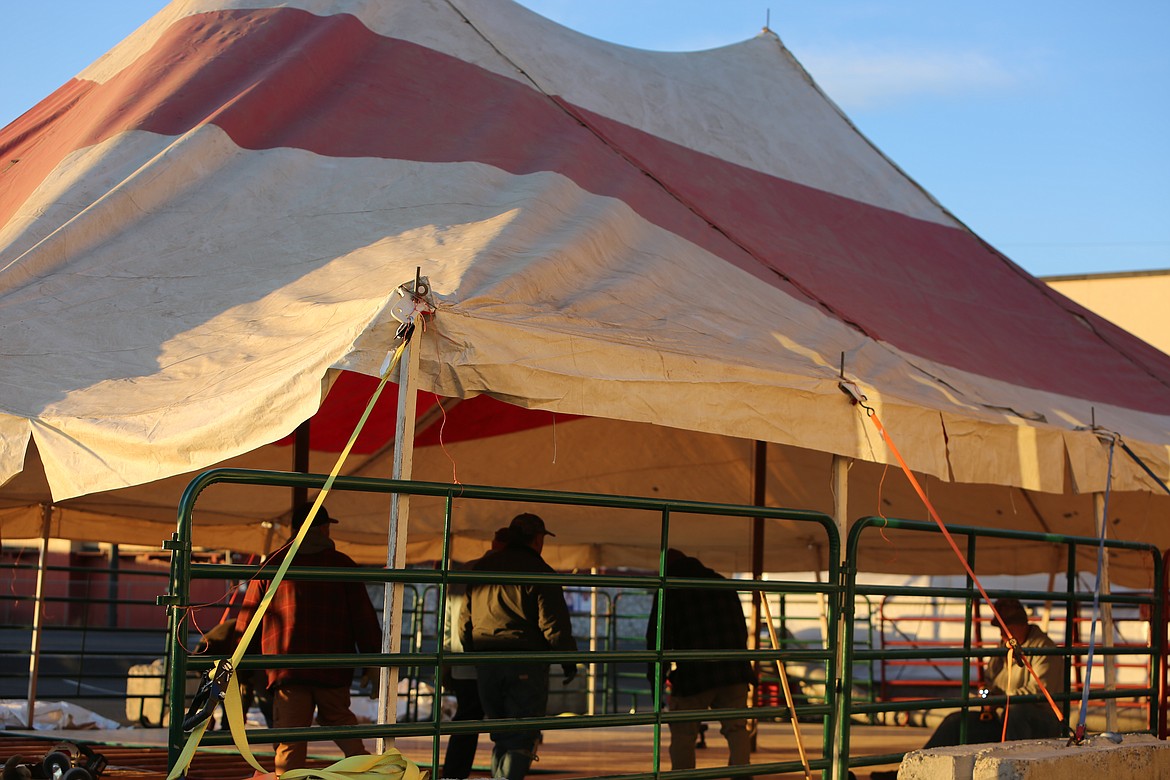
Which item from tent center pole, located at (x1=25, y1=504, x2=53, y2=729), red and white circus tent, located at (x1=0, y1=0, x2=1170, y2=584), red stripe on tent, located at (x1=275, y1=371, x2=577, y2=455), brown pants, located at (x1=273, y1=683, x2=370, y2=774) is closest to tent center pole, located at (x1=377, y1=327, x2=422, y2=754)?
red and white circus tent, located at (x1=0, y1=0, x2=1170, y2=584)

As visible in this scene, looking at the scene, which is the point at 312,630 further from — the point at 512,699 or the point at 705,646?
the point at 705,646

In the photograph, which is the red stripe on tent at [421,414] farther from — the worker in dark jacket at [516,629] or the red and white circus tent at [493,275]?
the worker in dark jacket at [516,629]

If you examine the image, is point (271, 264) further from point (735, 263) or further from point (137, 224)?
point (735, 263)

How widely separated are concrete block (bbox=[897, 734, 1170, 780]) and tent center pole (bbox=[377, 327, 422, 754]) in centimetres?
200

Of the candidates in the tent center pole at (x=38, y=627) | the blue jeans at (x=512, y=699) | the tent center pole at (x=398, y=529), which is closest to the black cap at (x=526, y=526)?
the blue jeans at (x=512, y=699)

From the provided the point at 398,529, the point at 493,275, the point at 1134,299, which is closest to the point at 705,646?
the point at 493,275

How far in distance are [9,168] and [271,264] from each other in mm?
2274

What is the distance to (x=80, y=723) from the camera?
11070mm

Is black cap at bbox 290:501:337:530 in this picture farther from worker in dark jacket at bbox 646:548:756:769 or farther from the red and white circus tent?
worker in dark jacket at bbox 646:548:756:769

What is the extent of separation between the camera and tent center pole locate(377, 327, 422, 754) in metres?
4.47

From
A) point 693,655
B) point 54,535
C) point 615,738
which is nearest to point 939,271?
point 693,655

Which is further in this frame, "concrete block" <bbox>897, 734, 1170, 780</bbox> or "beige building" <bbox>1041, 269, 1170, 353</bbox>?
"beige building" <bbox>1041, 269, 1170, 353</bbox>

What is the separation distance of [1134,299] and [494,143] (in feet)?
53.1

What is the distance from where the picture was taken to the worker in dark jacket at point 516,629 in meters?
6.43
